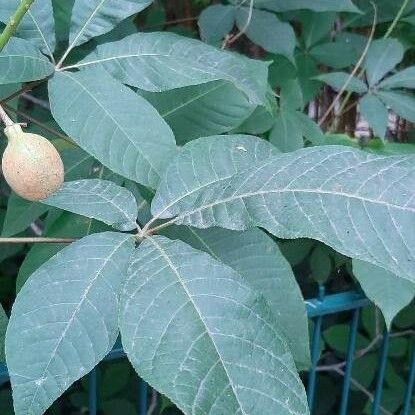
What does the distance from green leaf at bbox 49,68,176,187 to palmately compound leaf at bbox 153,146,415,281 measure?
0.28ft

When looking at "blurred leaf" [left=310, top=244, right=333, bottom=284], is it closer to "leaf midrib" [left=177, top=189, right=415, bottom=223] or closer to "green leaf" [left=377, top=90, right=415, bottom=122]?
"green leaf" [left=377, top=90, right=415, bottom=122]

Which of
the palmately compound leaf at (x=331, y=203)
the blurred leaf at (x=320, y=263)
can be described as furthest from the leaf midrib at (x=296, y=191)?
the blurred leaf at (x=320, y=263)

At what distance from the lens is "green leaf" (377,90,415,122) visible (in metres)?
1.40

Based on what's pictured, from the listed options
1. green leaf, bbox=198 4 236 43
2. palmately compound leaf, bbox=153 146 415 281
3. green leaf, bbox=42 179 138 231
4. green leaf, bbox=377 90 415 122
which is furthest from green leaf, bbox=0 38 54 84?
green leaf, bbox=377 90 415 122

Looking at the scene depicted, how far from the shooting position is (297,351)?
88 cm

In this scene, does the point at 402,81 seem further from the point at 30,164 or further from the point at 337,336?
the point at 30,164

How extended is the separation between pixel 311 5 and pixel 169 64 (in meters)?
0.57


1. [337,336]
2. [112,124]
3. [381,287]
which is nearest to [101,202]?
[112,124]

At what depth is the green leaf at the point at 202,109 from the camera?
102 centimetres

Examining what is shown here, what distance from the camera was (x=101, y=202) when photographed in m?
0.82

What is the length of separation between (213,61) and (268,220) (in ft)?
0.92

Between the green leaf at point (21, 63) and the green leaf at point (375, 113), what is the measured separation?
684mm

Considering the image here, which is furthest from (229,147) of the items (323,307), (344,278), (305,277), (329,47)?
(344,278)

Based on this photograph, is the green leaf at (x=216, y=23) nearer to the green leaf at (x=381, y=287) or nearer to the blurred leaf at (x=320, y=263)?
the blurred leaf at (x=320, y=263)
